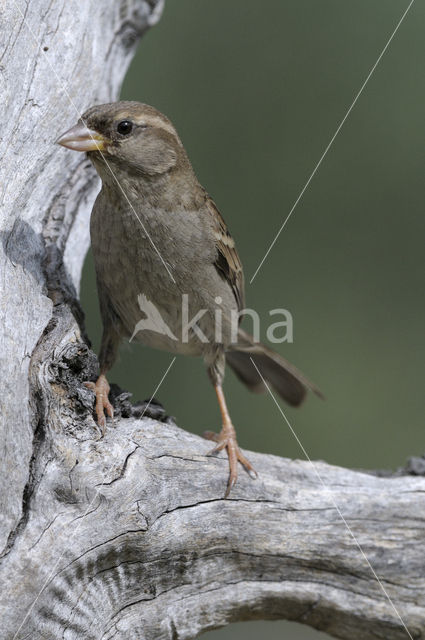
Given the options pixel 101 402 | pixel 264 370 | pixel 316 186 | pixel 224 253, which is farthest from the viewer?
pixel 316 186

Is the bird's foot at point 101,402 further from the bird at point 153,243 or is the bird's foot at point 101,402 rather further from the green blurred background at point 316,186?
the green blurred background at point 316,186

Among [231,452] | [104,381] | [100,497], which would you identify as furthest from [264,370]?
[100,497]

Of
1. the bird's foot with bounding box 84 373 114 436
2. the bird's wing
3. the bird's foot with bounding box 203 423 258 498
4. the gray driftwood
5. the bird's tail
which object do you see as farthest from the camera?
the bird's tail

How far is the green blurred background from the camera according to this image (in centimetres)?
714

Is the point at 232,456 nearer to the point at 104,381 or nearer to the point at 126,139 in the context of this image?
the point at 104,381

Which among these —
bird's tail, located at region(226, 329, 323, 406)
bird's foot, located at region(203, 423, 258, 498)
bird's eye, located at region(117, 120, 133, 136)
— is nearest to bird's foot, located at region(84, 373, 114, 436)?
bird's foot, located at region(203, 423, 258, 498)

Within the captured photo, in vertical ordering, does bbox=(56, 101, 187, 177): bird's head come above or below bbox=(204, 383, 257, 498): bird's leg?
above

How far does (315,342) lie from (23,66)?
4.18 m

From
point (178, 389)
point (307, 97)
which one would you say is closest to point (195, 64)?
point (307, 97)

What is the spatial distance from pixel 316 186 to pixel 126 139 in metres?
3.94

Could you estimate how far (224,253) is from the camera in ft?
14.3

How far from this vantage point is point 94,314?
7.05 m

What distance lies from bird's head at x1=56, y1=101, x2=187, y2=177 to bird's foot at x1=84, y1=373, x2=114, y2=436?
1.03 metres

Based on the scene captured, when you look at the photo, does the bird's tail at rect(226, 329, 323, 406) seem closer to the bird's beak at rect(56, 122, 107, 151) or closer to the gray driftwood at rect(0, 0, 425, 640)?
the gray driftwood at rect(0, 0, 425, 640)
